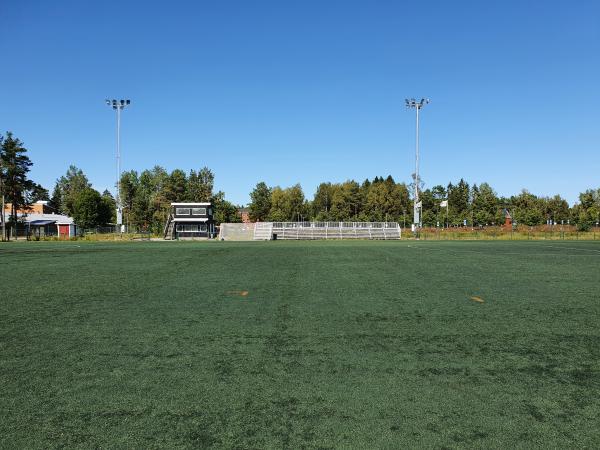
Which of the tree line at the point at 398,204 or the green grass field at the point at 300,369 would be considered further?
the tree line at the point at 398,204

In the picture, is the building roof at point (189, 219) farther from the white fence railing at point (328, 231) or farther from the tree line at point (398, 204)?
the tree line at point (398, 204)

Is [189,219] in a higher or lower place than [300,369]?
higher

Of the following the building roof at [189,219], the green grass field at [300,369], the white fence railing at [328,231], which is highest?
the building roof at [189,219]

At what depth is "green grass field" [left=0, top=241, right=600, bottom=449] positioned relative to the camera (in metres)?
3.02

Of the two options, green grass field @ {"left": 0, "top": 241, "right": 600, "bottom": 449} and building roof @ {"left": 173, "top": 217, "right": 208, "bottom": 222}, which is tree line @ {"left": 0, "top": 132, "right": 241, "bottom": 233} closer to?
building roof @ {"left": 173, "top": 217, "right": 208, "bottom": 222}

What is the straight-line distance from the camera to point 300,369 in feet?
14.1

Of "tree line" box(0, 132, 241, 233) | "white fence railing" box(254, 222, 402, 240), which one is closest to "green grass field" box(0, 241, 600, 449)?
"white fence railing" box(254, 222, 402, 240)

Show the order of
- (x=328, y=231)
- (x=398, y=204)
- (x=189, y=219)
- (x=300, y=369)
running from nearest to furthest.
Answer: (x=300, y=369), (x=328, y=231), (x=189, y=219), (x=398, y=204)

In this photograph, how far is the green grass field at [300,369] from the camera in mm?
3020

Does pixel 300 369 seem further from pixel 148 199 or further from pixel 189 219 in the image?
pixel 148 199

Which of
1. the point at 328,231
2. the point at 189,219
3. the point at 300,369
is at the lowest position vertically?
the point at 300,369

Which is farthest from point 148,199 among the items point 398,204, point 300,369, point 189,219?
point 300,369

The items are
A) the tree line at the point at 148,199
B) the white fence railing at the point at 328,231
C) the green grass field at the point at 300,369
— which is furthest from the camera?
the tree line at the point at 148,199

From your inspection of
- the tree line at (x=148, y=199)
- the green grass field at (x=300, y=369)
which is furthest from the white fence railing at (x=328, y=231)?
the green grass field at (x=300, y=369)
